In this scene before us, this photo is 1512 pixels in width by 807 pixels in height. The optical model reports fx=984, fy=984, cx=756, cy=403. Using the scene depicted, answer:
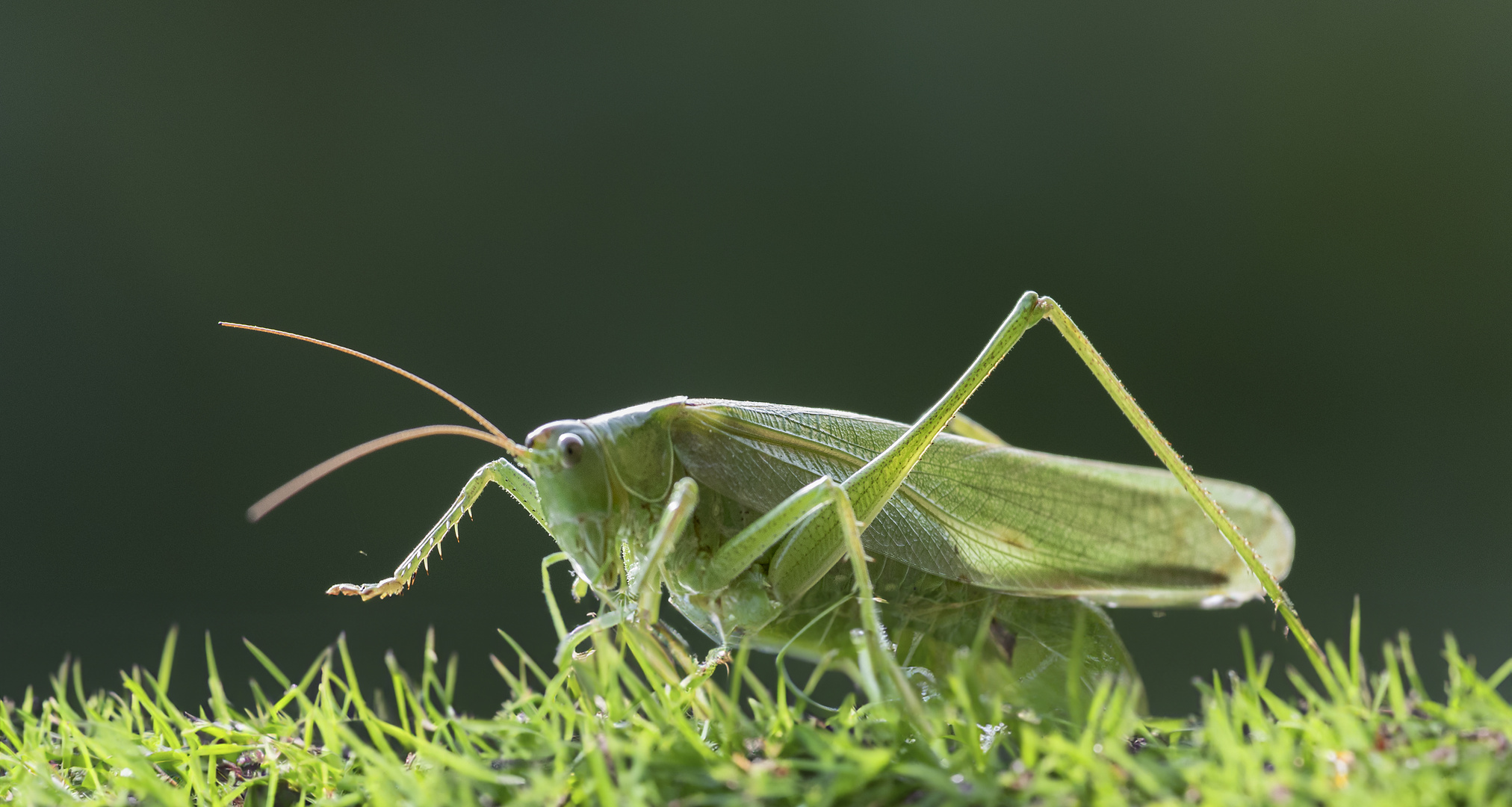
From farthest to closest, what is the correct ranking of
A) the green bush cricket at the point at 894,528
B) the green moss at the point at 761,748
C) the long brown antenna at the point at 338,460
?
the green bush cricket at the point at 894,528 < the long brown antenna at the point at 338,460 < the green moss at the point at 761,748

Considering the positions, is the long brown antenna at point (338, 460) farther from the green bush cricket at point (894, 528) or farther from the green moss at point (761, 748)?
Answer: the green moss at point (761, 748)

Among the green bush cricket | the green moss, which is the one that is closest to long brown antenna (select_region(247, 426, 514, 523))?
the green bush cricket

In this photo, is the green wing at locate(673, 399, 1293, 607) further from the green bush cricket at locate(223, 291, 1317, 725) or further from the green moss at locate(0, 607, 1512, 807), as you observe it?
the green moss at locate(0, 607, 1512, 807)

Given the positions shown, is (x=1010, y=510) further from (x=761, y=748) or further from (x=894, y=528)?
(x=761, y=748)

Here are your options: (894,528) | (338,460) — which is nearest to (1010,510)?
(894,528)

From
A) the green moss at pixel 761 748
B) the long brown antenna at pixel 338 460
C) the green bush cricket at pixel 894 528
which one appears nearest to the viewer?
the green moss at pixel 761 748

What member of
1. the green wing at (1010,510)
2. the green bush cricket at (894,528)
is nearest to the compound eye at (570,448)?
the green bush cricket at (894,528)
